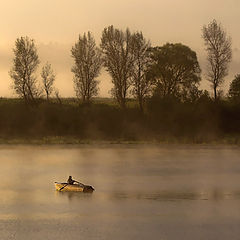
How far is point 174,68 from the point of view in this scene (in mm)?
70125

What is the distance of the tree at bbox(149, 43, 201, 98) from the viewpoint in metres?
68.7

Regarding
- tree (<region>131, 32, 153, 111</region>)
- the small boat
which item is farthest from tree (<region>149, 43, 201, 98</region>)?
the small boat

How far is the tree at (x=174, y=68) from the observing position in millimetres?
68688

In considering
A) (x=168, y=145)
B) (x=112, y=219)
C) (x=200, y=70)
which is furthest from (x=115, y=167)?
(x=200, y=70)

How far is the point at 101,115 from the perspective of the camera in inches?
2494

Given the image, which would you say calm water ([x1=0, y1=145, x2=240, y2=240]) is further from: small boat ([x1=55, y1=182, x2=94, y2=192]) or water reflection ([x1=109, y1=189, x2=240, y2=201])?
small boat ([x1=55, y1=182, x2=94, y2=192])

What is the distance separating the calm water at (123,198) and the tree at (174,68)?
2610cm

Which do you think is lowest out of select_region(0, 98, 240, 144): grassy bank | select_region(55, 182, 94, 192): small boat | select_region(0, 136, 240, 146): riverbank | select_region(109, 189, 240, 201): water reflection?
select_region(109, 189, 240, 201): water reflection

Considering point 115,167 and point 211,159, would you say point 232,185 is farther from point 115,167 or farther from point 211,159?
point 211,159

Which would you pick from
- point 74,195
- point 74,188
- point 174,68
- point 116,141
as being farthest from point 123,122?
point 74,195

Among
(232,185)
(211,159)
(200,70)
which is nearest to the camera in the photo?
(232,185)

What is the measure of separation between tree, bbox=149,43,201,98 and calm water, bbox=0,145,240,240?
85.6 feet

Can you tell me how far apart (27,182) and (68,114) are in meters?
34.8

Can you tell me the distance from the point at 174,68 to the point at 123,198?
154 feet
